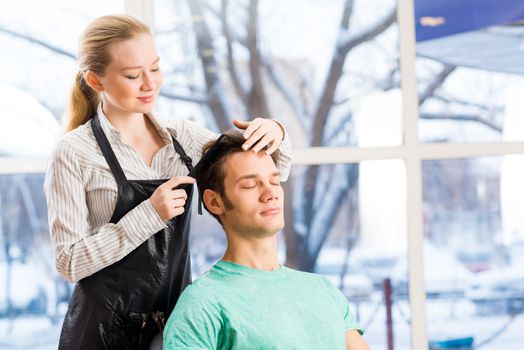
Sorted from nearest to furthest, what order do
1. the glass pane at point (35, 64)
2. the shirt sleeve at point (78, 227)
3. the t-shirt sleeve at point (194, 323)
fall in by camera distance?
the t-shirt sleeve at point (194, 323), the shirt sleeve at point (78, 227), the glass pane at point (35, 64)

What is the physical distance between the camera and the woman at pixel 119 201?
2.24 m

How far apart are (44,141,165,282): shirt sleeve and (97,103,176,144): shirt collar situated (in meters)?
0.12

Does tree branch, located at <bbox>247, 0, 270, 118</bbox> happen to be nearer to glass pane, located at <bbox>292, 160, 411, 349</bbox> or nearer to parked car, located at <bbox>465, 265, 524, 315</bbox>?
glass pane, located at <bbox>292, 160, 411, 349</bbox>

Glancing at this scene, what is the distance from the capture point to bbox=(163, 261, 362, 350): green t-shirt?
2160 mm

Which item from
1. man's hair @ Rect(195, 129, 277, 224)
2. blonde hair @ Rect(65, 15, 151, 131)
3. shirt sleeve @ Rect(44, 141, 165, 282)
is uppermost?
blonde hair @ Rect(65, 15, 151, 131)

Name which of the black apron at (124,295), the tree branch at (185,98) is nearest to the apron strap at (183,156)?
the black apron at (124,295)

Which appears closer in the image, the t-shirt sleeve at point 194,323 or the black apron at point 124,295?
the t-shirt sleeve at point 194,323


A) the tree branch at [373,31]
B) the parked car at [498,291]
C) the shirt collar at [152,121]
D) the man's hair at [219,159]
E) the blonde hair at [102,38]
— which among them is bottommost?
the parked car at [498,291]

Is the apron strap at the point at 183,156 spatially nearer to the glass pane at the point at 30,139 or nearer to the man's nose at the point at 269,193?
the man's nose at the point at 269,193

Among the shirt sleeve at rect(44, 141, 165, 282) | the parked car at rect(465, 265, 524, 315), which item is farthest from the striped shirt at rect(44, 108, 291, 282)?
the parked car at rect(465, 265, 524, 315)

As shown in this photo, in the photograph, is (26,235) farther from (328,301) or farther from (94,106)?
(328,301)

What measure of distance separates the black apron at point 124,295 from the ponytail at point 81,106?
13 centimetres

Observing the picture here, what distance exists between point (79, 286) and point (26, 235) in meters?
1.55

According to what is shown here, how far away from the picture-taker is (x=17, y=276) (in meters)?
3.80
